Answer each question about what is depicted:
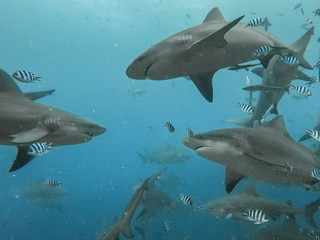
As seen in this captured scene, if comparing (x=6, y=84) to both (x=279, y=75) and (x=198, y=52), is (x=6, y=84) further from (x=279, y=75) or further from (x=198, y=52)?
(x=279, y=75)

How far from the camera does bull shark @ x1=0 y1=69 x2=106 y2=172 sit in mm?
3828

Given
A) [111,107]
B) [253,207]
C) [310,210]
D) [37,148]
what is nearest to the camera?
[37,148]

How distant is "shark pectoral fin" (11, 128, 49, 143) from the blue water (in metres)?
6.29

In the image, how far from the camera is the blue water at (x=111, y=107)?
15.9 meters

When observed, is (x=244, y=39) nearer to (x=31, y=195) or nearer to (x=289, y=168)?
(x=289, y=168)

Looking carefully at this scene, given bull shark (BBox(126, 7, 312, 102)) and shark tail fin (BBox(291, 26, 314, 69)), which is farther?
shark tail fin (BBox(291, 26, 314, 69))

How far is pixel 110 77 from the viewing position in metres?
112

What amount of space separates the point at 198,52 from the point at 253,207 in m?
5.10

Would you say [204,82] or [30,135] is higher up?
[204,82]

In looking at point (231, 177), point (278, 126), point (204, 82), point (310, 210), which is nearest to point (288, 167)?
point (278, 126)

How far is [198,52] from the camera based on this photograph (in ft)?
12.9

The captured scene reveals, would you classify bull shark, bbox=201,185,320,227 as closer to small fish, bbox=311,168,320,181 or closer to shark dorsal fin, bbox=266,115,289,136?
small fish, bbox=311,168,320,181

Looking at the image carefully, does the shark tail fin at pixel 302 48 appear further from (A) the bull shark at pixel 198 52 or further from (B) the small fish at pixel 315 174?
(B) the small fish at pixel 315 174

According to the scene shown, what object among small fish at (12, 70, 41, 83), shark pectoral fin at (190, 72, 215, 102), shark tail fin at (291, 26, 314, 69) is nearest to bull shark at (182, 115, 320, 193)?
shark pectoral fin at (190, 72, 215, 102)
